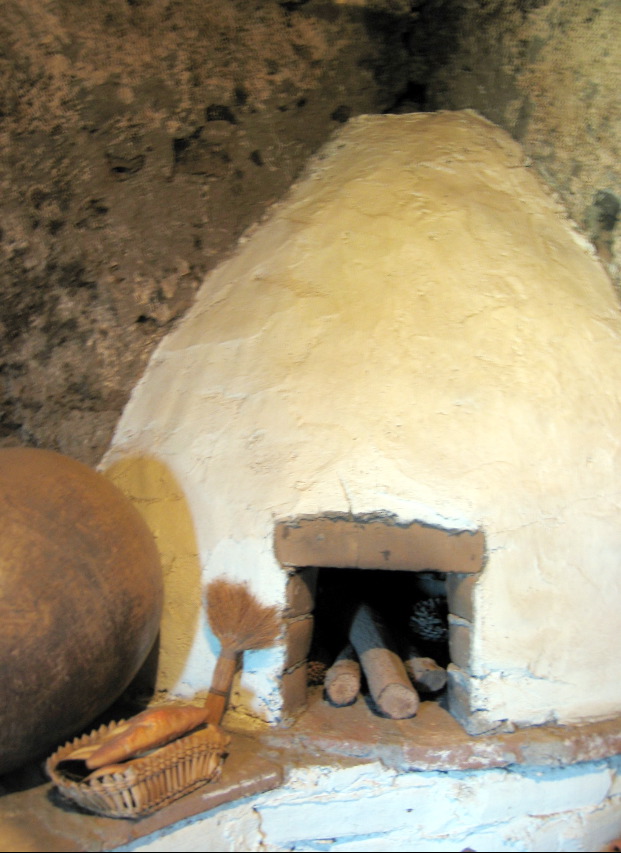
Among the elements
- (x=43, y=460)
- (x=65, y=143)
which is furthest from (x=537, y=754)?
(x=65, y=143)

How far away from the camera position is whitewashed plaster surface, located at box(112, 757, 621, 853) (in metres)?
2.24

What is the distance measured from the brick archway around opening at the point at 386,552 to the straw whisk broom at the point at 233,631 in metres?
0.08

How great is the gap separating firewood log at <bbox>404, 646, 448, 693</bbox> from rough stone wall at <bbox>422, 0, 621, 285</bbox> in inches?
68.0

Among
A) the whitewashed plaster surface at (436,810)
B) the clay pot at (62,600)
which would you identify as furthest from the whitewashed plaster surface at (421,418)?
the clay pot at (62,600)

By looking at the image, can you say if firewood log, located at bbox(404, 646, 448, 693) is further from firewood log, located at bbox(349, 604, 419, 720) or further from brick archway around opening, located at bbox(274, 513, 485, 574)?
brick archway around opening, located at bbox(274, 513, 485, 574)

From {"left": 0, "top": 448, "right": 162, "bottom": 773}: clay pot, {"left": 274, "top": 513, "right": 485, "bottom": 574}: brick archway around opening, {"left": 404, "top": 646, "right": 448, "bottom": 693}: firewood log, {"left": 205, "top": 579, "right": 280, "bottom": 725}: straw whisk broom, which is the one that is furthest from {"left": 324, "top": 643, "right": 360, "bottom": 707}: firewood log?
{"left": 0, "top": 448, "right": 162, "bottom": 773}: clay pot

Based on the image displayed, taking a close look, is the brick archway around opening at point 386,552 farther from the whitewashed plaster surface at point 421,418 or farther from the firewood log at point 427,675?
the firewood log at point 427,675

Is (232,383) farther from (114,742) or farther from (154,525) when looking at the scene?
(114,742)

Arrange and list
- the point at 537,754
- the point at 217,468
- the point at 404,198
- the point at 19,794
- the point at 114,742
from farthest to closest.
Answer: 1. the point at 404,198
2. the point at 217,468
3. the point at 537,754
4. the point at 19,794
5. the point at 114,742

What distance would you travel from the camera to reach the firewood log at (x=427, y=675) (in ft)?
8.71

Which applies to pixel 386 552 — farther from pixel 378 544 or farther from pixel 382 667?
pixel 382 667

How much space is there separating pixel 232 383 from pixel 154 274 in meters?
0.72

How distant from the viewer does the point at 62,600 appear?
2.00 metres

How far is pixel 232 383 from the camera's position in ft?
8.60
